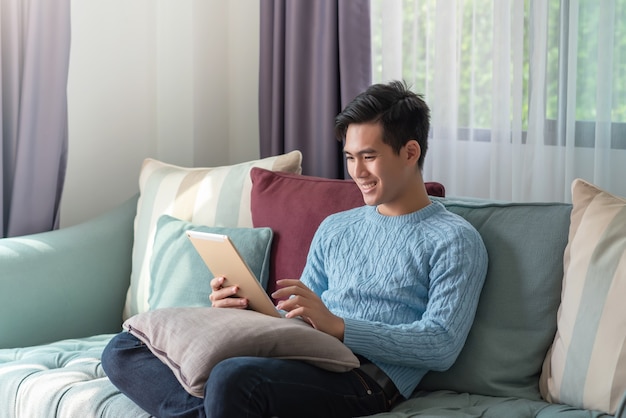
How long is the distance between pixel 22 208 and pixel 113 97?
597mm

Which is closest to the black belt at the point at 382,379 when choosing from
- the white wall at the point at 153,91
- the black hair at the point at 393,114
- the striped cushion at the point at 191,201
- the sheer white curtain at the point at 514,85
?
the black hair at the point at 393,114

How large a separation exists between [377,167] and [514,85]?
764mm

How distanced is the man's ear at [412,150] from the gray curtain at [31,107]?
4.41 feet

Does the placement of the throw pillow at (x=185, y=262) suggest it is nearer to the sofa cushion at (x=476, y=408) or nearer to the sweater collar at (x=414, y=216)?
the sweater collar at (x=414, y=216)

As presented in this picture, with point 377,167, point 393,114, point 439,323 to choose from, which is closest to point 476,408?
point 439,323

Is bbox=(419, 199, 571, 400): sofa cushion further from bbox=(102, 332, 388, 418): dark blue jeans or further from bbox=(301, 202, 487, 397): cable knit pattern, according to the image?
bbox=(102, 332, 388, 418): dark blue jeans

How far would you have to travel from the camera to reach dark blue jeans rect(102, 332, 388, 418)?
1734mm

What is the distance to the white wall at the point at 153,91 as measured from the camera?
3.23 m

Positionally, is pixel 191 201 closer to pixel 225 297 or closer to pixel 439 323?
pixel 225 297

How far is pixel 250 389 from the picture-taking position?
1747 mm

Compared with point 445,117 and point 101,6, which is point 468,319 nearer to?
point 445,117

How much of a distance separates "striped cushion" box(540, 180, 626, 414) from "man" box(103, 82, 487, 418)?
0.66ft

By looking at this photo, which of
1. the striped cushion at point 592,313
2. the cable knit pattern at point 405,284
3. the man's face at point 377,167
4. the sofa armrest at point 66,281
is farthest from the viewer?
the sofa armrest at point 66,281

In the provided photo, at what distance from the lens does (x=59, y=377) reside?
7.20ft
